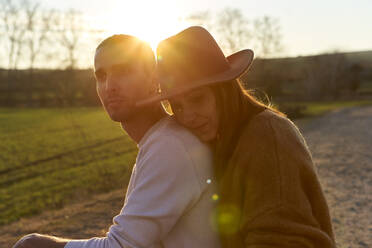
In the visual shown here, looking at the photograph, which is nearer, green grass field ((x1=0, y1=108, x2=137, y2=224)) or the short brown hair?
the short brown hair

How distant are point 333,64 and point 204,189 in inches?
3174

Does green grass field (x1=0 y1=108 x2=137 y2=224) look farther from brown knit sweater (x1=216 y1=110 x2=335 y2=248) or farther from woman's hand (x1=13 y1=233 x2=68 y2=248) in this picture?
brown knit sweater (x1=216 y1=110 x2=335 y2=248)

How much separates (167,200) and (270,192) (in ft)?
1.50

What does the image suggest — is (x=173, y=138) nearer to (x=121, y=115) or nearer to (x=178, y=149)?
(x=178, y=149)

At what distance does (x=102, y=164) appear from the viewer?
15047 millimetres

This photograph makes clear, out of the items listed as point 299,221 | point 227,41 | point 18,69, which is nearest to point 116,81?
point 299,221

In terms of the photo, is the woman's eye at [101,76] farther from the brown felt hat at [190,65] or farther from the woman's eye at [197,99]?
the woman's eye at [197,99]

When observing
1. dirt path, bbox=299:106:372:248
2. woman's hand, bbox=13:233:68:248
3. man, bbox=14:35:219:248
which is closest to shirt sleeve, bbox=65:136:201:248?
man, bbox=14:35:219:248

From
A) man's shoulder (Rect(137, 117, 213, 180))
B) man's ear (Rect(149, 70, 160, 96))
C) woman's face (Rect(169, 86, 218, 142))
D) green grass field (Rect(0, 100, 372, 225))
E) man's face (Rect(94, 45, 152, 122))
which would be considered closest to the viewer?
man's shoulder (Rect(137, 117, 213, 180))

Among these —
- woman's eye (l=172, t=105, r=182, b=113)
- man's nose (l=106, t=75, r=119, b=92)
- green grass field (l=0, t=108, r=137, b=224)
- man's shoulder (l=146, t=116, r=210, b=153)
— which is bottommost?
green grass field (l=0, t=108, r=137, b=224)

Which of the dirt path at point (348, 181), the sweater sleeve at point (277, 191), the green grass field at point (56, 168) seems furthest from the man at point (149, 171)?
the green grass field at point (56, 168)

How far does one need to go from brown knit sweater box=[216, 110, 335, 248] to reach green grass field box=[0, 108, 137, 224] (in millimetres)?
7453

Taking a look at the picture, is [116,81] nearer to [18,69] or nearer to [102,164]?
[102,164]

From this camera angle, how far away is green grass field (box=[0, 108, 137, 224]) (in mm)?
10176
